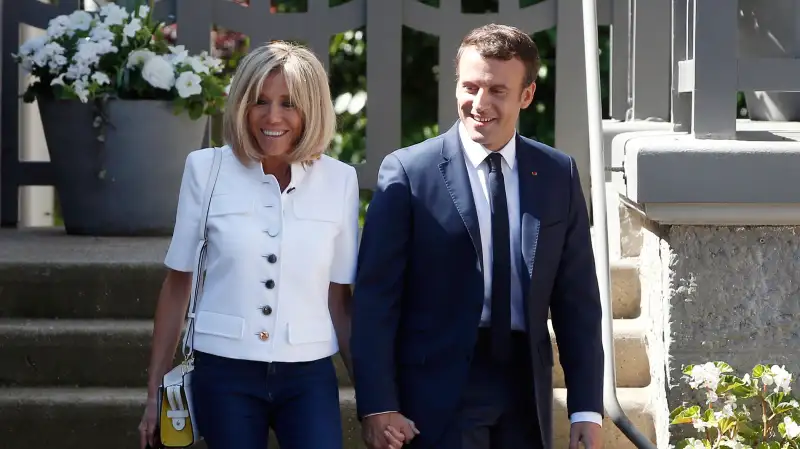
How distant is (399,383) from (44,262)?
7.07 ft

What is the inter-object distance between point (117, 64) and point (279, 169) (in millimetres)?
2558

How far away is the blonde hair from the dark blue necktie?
1.33 feet

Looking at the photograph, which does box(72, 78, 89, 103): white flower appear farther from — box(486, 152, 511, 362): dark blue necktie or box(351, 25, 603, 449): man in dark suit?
box(486, 152, 511, 362): dark blue necktie

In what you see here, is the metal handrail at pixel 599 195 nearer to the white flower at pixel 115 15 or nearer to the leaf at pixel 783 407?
the leaf at pixel 783 407

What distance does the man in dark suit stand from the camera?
283 cm

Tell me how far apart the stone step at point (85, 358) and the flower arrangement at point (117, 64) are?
119 cm

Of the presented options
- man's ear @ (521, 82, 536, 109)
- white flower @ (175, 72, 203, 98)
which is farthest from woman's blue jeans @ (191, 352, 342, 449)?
white flower @ (175, 72, 203, 98)

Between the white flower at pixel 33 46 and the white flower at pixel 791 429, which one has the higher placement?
the white flower at pixel 33 46

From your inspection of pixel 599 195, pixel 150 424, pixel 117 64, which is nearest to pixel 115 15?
pixel 117 64

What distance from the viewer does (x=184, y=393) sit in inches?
114

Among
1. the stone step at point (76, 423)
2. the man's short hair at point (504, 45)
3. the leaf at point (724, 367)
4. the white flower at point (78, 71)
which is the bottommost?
the stone step at point (76, 423)

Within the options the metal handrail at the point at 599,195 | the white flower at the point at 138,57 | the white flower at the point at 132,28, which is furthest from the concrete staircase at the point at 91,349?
the white flower at the point at 132,28

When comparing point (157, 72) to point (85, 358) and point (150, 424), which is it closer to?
point (85, 358)

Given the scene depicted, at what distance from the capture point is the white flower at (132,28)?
5.40m
